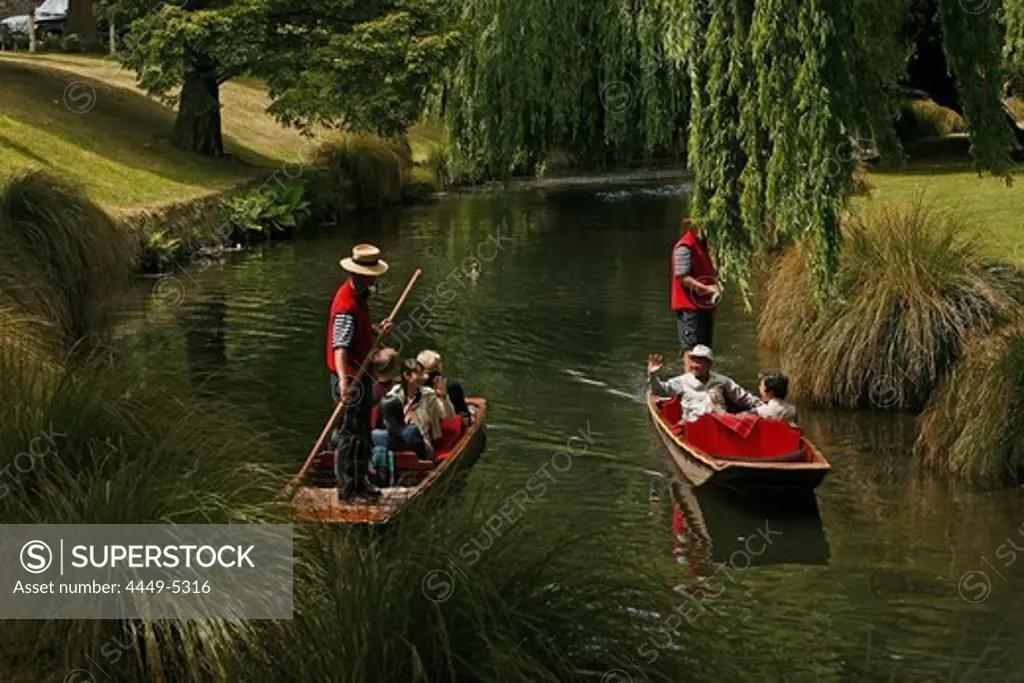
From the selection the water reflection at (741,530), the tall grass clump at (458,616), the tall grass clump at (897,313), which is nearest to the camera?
the tall grass clump at (458,616)

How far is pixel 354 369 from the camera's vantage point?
9.59 metres

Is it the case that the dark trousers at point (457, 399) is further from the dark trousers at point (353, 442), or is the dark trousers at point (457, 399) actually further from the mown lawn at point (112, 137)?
the mown lawn at point (112, 137)

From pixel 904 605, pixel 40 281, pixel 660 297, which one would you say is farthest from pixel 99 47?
pixel 904 605

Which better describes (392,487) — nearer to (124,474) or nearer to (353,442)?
(353,442)

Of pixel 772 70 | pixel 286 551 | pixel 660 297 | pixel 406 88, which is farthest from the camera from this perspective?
pixel 406 88

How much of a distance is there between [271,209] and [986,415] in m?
19.6

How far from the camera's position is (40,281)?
45.5ft

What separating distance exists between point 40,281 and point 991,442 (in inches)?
356

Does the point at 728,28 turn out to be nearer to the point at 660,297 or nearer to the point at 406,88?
the point at 660,297

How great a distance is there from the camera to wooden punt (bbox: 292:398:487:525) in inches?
309

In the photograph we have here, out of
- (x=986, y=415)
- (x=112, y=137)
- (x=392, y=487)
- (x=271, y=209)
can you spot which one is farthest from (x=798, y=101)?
(x=112, y=137)

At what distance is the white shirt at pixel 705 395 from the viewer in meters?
12.2

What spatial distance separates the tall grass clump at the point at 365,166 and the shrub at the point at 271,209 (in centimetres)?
341

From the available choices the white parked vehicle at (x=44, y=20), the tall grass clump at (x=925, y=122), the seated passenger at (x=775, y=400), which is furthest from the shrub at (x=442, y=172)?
the seated passenger at (x=775, y=400)
